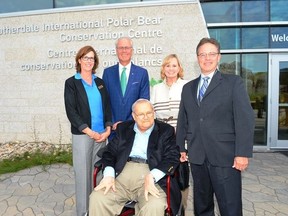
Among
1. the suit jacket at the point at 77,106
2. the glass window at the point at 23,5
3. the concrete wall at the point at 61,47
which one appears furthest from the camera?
the glass window at the point at 23,5

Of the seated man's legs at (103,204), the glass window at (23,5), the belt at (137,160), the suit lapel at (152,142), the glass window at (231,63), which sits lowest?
the seated man's legs at (103,204)

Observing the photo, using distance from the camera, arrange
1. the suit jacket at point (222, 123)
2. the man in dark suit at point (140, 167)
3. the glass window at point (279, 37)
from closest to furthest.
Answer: the suit jacket at point (222, 123), the man in dark suit at point (140, 167), the glass window at point (279, 37)

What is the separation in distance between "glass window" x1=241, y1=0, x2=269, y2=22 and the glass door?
0.97m

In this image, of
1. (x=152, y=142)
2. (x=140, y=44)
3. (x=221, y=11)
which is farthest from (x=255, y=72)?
(x=152, y=142)

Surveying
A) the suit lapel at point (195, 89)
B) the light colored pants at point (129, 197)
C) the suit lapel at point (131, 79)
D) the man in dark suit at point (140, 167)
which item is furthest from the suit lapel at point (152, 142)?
the suit lapel at point (131, 79)

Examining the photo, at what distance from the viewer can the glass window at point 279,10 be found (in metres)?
6.75

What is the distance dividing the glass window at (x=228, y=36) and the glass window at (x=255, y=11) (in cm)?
39

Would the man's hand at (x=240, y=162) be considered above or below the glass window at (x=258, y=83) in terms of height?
below

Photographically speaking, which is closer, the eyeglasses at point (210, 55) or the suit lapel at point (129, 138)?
the eyeglasses at point (210, 55)

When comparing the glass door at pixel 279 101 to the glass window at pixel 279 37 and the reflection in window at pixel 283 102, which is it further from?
the glass window at pixel 279 37

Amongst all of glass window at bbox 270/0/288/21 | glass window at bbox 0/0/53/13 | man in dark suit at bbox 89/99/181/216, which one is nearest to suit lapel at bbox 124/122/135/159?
man in dark suit at bbox 89/99/181/216

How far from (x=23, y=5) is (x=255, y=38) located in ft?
20.0

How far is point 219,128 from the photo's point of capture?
223 centimetres

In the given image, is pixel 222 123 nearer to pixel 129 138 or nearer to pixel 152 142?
pixel 152 142
